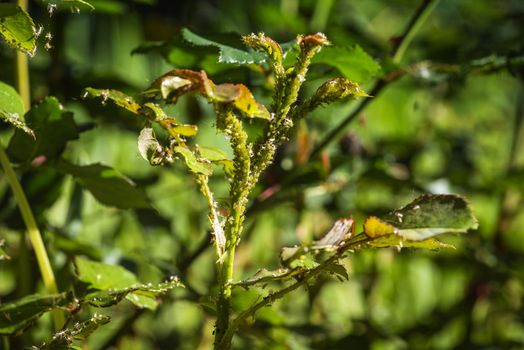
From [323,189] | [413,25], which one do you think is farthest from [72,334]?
[323,189]

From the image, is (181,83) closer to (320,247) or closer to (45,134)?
(320,247)

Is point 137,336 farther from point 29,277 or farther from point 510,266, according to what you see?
point 510,266

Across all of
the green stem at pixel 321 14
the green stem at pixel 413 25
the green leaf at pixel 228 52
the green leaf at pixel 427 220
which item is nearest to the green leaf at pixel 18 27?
the green leaf at pixel 228 52

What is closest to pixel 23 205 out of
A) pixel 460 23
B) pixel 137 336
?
pixel 137 336

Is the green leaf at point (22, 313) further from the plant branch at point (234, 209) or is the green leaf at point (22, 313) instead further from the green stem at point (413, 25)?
the green stem at point (413, 25)

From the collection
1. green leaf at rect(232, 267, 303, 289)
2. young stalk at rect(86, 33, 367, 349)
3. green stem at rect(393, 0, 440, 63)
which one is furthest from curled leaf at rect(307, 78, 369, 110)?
green stem at rect(393, 0, 440, 63)

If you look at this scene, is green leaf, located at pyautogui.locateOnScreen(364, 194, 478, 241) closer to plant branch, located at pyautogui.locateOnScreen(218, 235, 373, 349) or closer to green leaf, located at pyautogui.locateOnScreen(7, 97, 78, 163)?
plant branch, located at pyautogui.locateOnScreen(218, 235, 373, 349)
